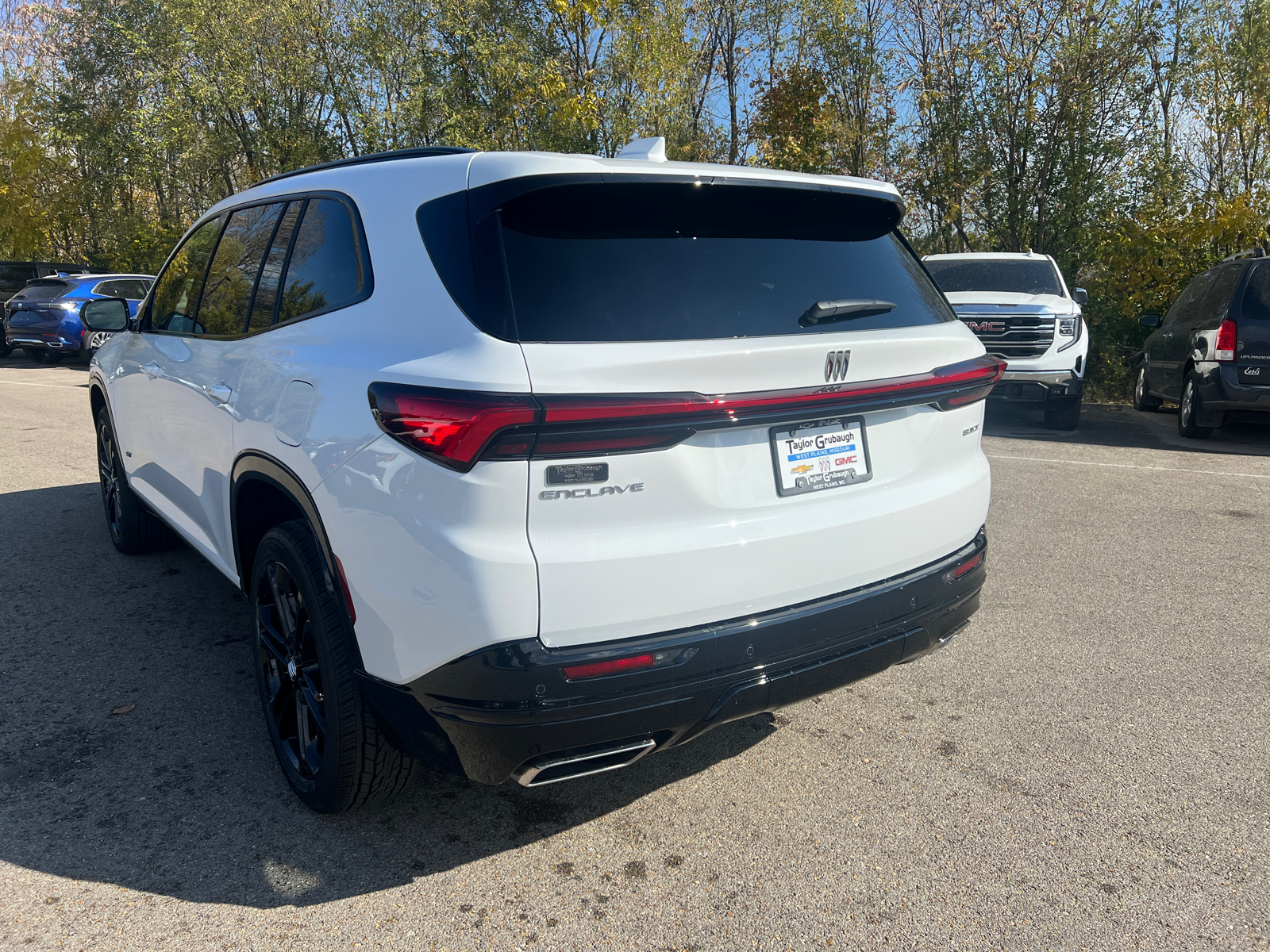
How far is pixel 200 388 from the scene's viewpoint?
3.76 metres

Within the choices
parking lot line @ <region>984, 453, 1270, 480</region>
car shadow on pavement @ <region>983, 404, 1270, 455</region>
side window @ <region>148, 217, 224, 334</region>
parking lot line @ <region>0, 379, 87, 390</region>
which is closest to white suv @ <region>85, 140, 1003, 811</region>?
side window @ <region>148, 217, 224, 334</region>

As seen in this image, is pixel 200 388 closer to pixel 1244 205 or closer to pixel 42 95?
pixel 1244 205

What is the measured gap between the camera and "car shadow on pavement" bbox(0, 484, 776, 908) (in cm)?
273

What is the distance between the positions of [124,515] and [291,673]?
9.81 ft

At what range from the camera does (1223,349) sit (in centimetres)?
956

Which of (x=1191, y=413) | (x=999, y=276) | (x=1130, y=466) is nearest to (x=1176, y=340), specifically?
(x=1191, y=413)

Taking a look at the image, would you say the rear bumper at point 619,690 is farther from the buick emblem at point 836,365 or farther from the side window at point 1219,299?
the side window at point 1219,299

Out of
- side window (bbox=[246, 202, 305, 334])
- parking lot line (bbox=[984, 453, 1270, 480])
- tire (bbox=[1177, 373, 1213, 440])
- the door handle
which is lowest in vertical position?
parking lot line (bbox=[984, 453, 1270, 480])

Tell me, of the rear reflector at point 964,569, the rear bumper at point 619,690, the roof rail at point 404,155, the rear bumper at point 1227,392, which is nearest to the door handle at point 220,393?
the roof rail at point 404,155

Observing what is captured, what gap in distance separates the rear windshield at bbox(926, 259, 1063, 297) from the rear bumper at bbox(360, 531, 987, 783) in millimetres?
10060

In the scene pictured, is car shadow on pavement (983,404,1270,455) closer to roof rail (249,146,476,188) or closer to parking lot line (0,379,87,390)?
roof rail (249,146,476,188)

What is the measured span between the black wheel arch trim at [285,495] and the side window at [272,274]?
0.48 metres

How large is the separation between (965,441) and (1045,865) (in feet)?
4.18

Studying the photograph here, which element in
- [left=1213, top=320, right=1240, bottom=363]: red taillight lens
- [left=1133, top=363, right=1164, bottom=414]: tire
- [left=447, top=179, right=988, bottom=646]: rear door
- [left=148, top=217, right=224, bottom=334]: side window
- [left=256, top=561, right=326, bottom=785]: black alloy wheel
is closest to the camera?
[left=447, top=179, right=988, bottom=646]: rear door
